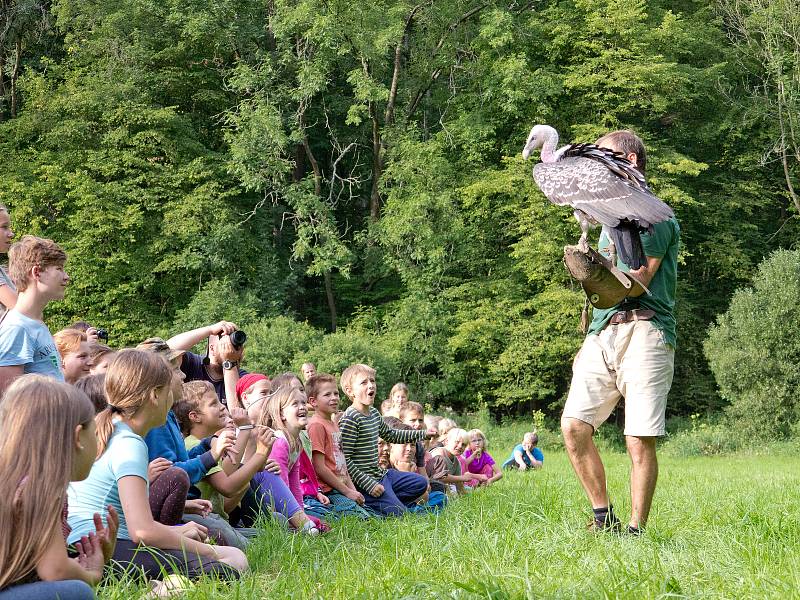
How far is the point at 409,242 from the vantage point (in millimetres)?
26219

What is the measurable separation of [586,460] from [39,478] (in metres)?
2.92

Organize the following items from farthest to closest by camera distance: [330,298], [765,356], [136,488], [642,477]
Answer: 1. [330,298]
2. [765,356]
3. [642,477]
4. [136,488]

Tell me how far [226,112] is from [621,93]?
34.6 feet

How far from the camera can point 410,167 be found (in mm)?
25984

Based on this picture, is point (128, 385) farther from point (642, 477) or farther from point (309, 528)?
point (642, 477)

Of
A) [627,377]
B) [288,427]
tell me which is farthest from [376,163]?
[627,377]

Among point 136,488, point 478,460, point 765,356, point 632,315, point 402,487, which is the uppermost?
point 632,315

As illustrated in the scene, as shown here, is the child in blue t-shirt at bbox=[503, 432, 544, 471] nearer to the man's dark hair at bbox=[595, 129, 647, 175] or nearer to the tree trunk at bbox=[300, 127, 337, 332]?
the man's dark hair at bbox=[595, 129, 647, 175]

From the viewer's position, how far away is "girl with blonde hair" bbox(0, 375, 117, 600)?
9.29 feet

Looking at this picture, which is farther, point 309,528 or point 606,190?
point 309,528

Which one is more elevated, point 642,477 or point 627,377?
point 627,377

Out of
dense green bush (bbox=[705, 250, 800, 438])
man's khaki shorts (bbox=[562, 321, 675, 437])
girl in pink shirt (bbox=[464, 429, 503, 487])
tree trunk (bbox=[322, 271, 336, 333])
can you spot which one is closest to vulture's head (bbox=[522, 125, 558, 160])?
man's khaki shorts (bbox=[562, 321, 675, 437])

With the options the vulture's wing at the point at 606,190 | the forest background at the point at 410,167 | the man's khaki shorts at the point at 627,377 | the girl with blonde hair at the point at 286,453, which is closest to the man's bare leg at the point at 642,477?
the man's khaki shorts at the point at 627,377

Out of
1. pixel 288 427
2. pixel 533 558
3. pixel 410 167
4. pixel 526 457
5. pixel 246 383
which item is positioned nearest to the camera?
pixel 533 558
